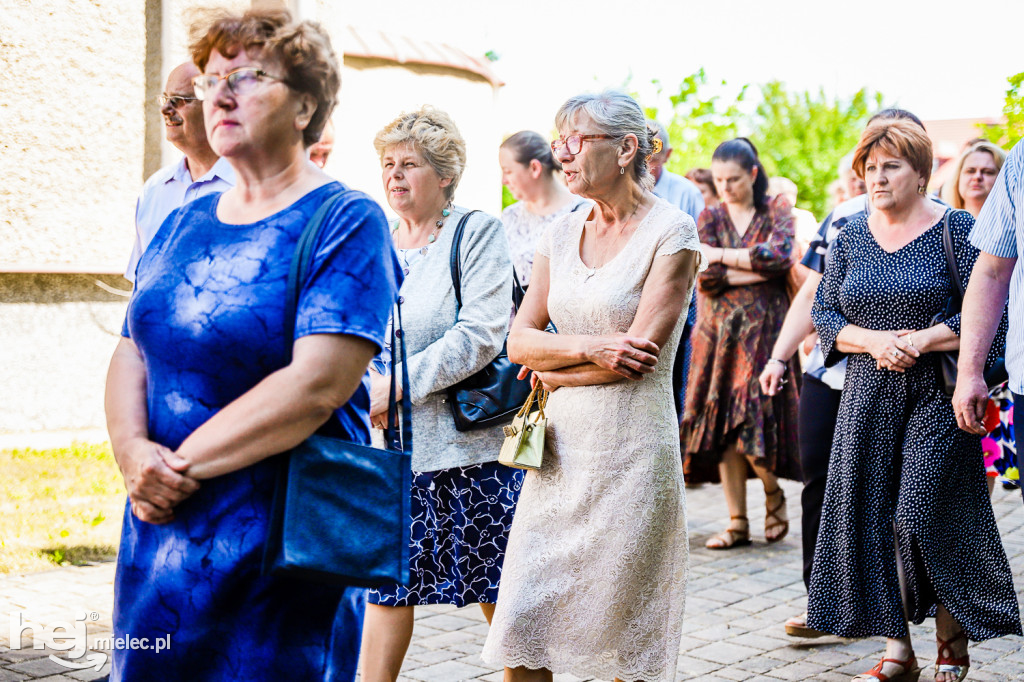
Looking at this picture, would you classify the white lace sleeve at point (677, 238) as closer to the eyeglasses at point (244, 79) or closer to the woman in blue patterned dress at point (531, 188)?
the eyeglasses at point (244, 79)

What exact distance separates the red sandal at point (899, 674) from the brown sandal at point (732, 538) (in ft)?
8.24

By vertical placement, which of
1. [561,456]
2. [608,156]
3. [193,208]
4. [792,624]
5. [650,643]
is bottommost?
[792,624]

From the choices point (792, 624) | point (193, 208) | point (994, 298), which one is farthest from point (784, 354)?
point (193, 208)

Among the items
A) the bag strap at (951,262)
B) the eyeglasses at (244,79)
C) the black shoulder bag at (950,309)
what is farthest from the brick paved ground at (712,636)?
the eyeglasses at (244,79)

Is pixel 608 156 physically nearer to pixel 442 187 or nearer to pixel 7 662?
pixel 442 187

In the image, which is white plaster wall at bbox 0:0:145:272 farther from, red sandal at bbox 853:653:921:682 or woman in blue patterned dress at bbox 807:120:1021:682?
red sandal at bbox 853:653:921:682

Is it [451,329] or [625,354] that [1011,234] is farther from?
[451,329]

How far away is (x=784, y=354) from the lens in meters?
5.70

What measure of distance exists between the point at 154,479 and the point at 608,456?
168cm

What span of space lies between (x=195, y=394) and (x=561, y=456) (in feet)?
5.28

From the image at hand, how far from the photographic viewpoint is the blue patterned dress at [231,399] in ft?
7.58

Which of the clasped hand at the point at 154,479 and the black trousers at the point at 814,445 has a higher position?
the clasped hand at the point at 154,479

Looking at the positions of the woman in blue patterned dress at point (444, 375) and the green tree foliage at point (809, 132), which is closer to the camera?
the woman in blue patterned dress at point (444, 375)

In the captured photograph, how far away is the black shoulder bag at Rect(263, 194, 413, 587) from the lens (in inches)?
89.5
